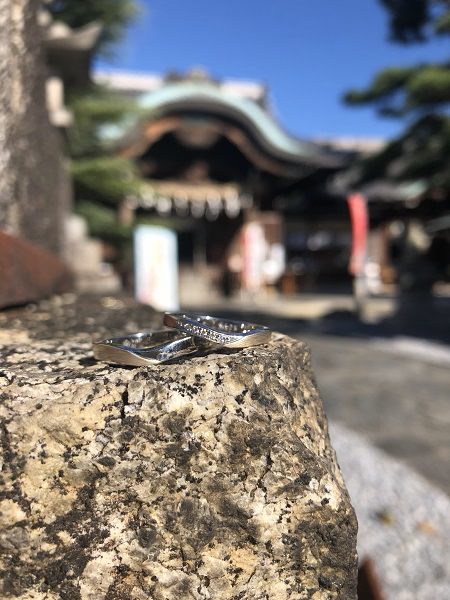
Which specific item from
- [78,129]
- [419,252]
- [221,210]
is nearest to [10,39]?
[78,129]

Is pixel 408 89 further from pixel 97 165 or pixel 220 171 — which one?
pixel 220 171

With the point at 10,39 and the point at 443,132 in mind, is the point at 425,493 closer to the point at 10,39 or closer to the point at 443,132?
the point at 10,39

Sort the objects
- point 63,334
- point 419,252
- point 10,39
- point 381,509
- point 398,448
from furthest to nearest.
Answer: point 419,252
point 398,448
point 381,509
point 10,39
point 63,334

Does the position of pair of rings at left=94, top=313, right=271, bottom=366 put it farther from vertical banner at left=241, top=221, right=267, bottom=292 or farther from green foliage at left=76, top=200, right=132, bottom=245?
vertical banner at left=241, top=221, right=267, bottom=292

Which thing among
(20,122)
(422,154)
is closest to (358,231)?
(422,154)

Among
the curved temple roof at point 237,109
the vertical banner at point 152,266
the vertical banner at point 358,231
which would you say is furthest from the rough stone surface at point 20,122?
the curved temple roof at point 237,109
